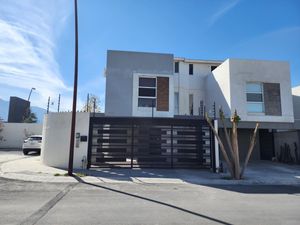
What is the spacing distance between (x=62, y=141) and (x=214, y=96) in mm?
11311

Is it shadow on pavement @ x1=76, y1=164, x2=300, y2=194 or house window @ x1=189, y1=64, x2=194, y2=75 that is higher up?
house window @ x1=189, y1=64, x2=194, y2=75

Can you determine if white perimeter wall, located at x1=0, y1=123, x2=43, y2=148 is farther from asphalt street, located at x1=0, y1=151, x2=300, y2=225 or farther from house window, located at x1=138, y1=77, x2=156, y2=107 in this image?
asphalt street, located at x1=0, y1=151, x2=300, y2=225

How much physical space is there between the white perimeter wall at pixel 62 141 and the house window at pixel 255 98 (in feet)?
34.2

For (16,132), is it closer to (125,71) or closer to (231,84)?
(125,71)

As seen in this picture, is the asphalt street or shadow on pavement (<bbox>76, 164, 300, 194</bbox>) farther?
shadow on pavement (<bbox>76, 164, 300, 194</bbox>)

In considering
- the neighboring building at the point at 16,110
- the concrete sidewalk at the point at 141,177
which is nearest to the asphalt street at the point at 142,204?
the concrete sidewalk at the point at 141,177

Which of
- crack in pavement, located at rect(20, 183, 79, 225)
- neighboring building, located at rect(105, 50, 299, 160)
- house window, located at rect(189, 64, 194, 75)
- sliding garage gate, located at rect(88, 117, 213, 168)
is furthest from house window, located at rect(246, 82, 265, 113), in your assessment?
crack in pavement, located at rect(20, 183, 79, 225)

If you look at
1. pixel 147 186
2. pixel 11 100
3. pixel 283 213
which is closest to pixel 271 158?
pixel 147 186

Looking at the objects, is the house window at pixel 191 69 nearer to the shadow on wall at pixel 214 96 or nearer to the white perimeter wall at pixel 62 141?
the shadow on wall at pixel 214 96

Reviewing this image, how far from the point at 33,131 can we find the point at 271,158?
24537mm

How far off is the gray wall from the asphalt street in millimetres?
7586

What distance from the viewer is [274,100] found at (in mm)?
17766

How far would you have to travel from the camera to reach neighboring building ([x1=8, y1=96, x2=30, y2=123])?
131 feet

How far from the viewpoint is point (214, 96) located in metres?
20.0
